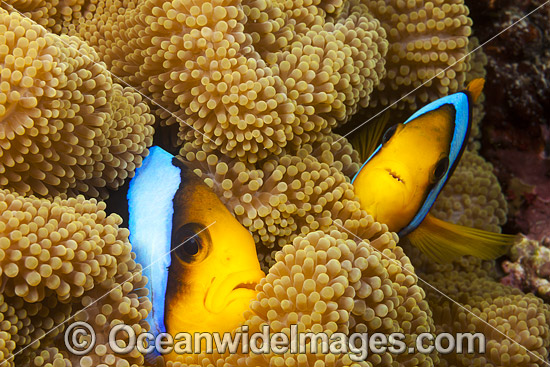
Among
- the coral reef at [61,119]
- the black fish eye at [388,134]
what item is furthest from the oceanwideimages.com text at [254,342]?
the black fish eye at [388,134]

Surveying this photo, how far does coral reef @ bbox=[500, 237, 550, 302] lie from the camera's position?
1729 mm

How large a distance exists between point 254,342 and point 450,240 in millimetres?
762

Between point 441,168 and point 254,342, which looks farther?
point 441,168

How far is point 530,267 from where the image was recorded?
176cm

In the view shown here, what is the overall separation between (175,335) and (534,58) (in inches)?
66.7

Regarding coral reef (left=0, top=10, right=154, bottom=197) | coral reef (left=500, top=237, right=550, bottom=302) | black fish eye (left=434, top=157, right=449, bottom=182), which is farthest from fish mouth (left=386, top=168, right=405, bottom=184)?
coral reef (left=500, top=237, right=550, bottom=302)

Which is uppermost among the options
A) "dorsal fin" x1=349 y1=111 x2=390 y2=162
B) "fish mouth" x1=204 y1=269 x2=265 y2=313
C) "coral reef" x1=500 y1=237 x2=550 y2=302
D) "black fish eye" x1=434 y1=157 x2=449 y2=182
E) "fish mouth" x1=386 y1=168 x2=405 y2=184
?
"black fish eye" x1=434 y1=157 x2=449 y2=182

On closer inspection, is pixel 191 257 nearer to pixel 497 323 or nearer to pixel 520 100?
pixel 497 323

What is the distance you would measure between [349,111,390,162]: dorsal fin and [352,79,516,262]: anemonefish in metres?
0.15

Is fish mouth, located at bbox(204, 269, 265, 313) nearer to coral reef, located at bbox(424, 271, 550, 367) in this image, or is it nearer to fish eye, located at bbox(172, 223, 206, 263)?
fish eye, located at bbox(172, 223, 206, 263)

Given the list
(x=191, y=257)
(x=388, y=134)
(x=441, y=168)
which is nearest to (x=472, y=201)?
(x=441, y=168)

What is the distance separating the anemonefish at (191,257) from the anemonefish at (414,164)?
1.13 ft

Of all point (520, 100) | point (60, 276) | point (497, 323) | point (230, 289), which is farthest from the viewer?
point (520, 100)

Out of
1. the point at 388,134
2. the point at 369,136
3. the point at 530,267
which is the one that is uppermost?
the point at 388,134
